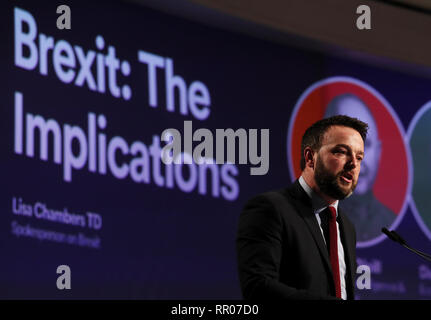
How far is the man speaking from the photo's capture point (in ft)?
7.20

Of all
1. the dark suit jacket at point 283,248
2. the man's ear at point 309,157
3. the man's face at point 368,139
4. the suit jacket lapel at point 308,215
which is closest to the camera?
the dark suit jacket at point 283,248

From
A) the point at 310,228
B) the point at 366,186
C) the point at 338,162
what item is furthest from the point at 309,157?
the point at 366,186

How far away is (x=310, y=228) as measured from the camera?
2.34 m

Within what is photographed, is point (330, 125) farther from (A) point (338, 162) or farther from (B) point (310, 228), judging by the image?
(B) point (310, 228)

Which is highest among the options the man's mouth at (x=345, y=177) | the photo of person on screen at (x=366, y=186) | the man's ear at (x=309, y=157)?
the photo of person on screen at (x=366, y=186)

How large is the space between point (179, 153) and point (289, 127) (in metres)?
1.04

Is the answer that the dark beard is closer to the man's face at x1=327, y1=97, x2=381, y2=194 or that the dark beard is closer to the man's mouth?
the man's mouth

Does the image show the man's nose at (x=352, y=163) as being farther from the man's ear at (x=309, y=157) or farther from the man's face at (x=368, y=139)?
the man's face at (x=368, y=139)

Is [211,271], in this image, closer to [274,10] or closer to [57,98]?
[57,98]

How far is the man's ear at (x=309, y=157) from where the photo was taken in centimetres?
244

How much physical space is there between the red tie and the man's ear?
0.15 m

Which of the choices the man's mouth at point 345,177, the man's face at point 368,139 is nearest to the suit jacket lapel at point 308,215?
the man's mouth at point 345,177

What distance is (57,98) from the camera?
439 centimetres

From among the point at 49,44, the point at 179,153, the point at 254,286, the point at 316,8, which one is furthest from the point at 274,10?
the point at 254,286
